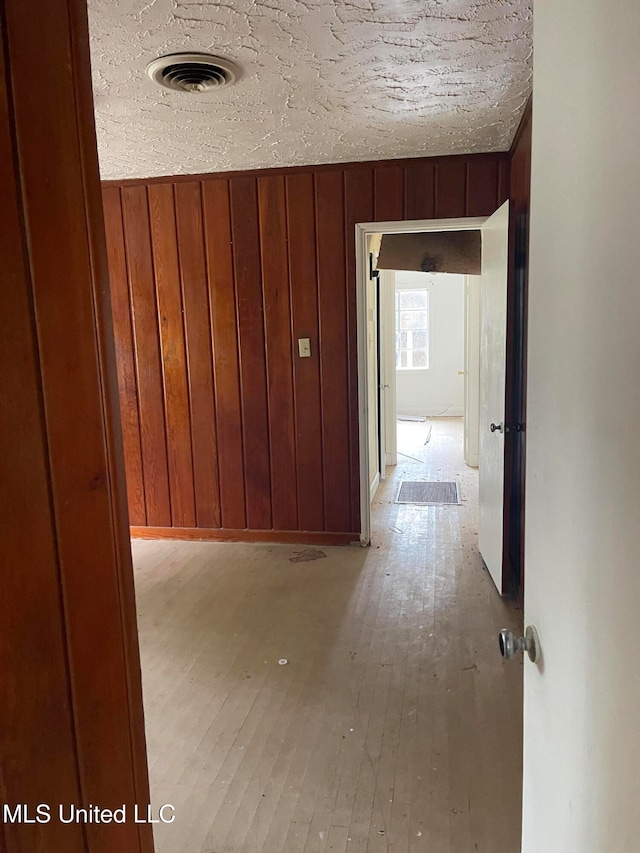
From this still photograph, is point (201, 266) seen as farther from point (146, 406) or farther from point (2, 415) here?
point (2, 415)

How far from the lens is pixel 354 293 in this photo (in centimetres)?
354

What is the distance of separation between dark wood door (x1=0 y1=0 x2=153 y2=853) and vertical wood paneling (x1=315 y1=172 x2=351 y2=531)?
9.01 feet

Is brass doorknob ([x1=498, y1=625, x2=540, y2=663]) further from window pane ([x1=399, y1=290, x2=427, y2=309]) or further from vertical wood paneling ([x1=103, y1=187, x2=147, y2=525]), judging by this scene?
window pane ([x1=399, y1=290, x2=427, y2=309])

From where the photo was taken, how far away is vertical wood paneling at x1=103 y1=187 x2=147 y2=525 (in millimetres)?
3729

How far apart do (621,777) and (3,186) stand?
98 centimetres

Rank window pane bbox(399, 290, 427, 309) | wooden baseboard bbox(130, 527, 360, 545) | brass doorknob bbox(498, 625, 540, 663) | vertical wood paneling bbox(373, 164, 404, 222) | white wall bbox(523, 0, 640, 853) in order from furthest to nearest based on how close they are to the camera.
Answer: window pane bbox(399, 290, 427, 309) < wooden baseboard bbox(130, 527, 360, 545) < vertical wood paneling bbox(373, 164, 404, 222) < brass doorknob bbox(498, 625, 540, 663) < white wall bbox(523, 0, 640, 853)

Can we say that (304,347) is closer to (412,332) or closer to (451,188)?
(451,188)

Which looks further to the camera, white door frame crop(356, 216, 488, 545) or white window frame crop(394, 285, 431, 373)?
white window frame crop(394, 285, 431, 373)

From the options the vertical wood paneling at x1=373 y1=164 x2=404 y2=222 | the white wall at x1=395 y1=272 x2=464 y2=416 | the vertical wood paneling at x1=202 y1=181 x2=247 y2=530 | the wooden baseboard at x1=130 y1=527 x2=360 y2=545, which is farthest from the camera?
the white wall at x1=395 y1=272 x2=464 y2=416

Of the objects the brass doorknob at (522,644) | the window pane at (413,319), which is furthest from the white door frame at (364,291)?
the window pane at (413,319)

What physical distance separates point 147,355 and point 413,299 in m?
6.03

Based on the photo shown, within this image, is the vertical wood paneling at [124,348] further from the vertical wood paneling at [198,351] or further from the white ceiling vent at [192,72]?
the white ceiling vent at [192,72]

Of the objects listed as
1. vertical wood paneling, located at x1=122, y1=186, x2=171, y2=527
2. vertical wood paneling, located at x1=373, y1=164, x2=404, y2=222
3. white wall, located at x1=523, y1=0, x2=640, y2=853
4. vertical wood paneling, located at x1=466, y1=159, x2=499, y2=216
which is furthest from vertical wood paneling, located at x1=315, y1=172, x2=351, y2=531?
white wall, located at x1=523, y1=0, x2=640, y2=853

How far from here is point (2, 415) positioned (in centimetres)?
67
